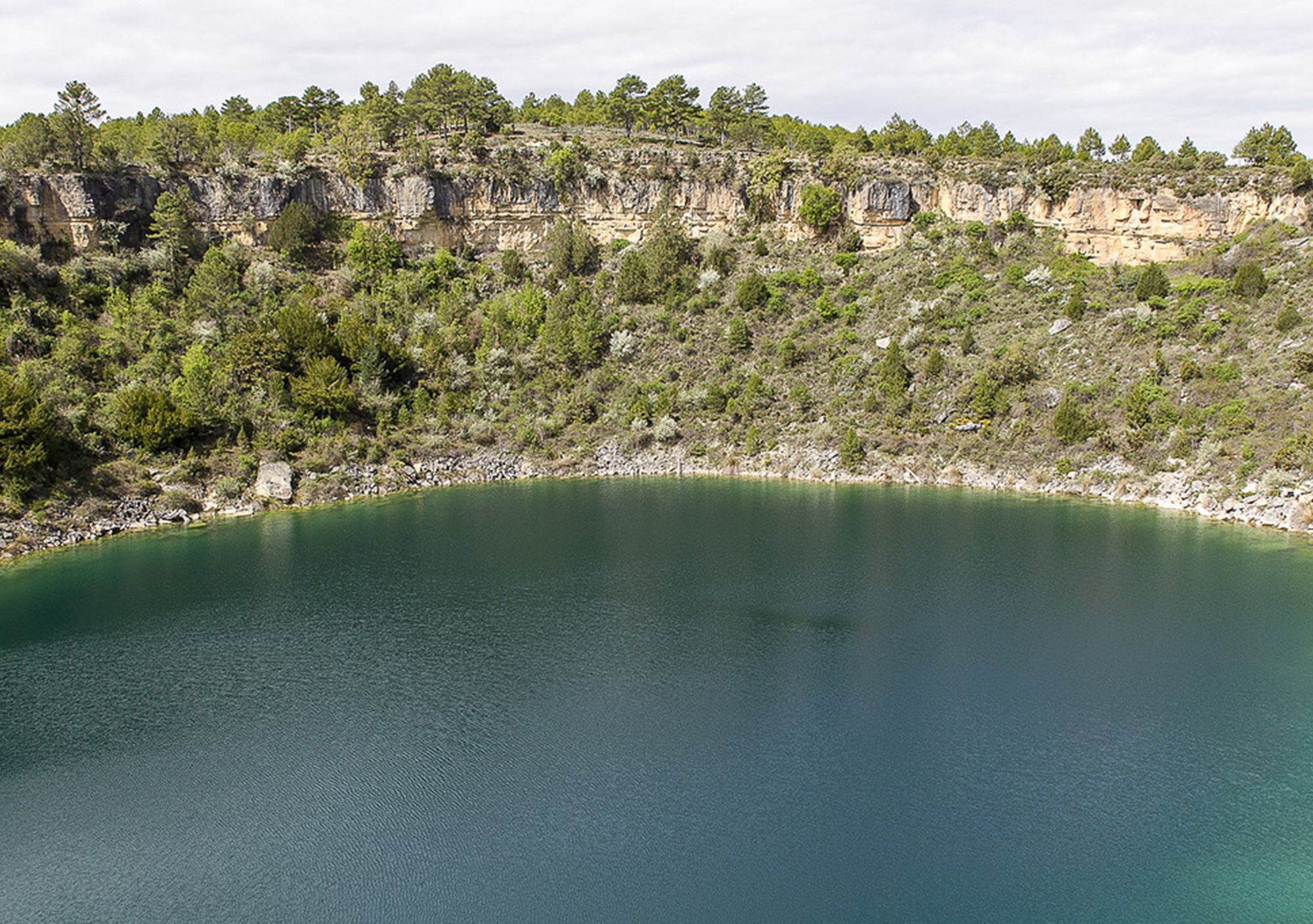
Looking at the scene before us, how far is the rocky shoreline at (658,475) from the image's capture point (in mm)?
42719

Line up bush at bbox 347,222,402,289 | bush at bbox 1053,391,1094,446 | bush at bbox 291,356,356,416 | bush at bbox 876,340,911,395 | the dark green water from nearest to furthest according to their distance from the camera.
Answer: the dark green water < bush at bbox 1053,391,1094,446 < bush at bbox 291,356,356,416 < bush at bbox 876,340,911,395 < bush at bbox 347,222,402,289

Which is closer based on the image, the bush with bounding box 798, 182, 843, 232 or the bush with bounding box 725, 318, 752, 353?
the bush with bounding box 725, 318, 752, 353

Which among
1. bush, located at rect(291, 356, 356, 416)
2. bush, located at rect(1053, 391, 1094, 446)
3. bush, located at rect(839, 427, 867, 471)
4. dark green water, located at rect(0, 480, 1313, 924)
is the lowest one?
dark green water, located at rect(0, 480, 1313, 924)

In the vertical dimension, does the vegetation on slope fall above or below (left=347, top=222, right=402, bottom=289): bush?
below

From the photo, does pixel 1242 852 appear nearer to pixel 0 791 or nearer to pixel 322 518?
pixel 0 791

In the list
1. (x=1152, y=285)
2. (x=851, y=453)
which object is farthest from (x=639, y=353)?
(x=1152, y=285)

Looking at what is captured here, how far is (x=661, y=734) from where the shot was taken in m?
23.5

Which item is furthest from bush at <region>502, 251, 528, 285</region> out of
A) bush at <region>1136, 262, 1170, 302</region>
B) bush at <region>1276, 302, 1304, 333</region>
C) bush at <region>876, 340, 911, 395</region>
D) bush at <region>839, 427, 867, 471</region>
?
bush at <region>1276, 302, 1304, 333</region>

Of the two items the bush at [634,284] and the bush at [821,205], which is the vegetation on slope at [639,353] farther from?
the bush at [821,205]

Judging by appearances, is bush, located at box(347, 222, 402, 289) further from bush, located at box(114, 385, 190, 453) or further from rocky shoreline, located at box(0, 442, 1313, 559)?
bush, located at box(114, 385, 190, 453)

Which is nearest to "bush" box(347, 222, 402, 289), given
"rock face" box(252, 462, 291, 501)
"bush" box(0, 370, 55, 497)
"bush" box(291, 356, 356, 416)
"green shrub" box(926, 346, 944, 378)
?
"bush" box(291, 356, 356, 416)

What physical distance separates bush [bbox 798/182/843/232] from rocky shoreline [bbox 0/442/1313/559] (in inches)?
990

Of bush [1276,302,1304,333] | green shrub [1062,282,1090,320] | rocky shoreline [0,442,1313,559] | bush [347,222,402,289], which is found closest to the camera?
rocky shoreline [0,442,1313,559]

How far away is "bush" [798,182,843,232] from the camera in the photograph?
72.2 m
